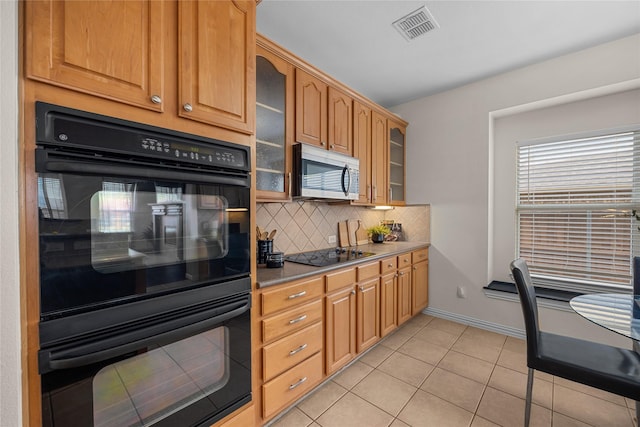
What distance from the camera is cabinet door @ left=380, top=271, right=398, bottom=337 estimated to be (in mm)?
2465

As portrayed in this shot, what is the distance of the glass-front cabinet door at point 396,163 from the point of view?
10.5ft

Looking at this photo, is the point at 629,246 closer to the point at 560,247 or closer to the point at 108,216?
the point at 560,247

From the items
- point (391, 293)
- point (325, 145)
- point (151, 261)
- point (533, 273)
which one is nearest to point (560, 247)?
point (533, 273)

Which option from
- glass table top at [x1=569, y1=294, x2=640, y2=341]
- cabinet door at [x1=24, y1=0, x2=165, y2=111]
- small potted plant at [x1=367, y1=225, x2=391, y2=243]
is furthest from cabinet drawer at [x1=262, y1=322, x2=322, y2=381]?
small potted plant at [x1=367, y1=225, x2=391, y2=243]

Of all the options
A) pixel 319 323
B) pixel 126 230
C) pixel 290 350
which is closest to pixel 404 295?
pixel 319 323

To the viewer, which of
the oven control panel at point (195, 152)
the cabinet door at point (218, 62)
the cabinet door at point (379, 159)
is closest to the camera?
the oven control panel at point (195, 152)

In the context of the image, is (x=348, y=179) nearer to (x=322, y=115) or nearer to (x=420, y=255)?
(x=322, y=115)

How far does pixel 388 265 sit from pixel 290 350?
1275mm

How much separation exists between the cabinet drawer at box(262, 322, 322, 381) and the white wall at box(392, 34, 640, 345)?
2041 mm

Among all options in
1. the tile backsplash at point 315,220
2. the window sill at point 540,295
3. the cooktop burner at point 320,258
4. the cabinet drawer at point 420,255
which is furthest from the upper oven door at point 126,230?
the window sill at point 540,295

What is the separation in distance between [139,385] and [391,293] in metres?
2.09

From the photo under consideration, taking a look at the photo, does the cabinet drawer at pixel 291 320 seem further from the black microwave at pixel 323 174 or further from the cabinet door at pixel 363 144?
the cabinet door at pixel 363 144

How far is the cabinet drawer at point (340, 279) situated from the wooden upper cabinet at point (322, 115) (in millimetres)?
1057

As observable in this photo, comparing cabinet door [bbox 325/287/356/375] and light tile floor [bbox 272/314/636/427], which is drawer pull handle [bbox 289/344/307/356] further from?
light tile floor [bbox 272/314/636/427]
